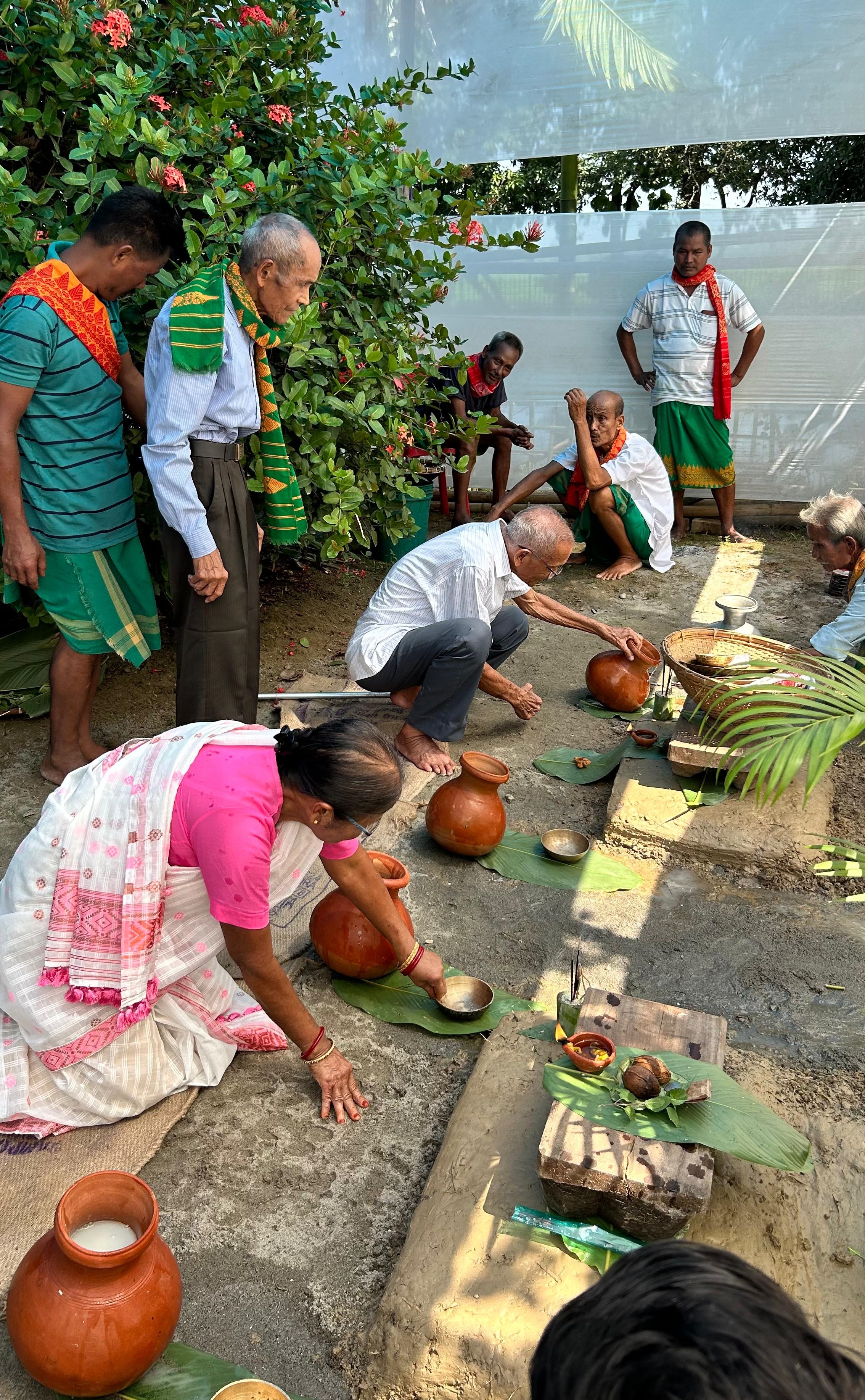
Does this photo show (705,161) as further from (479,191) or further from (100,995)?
(100,995)

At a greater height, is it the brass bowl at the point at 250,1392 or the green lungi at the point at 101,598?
the green lungi at the point at 101,598

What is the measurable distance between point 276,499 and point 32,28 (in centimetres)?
199

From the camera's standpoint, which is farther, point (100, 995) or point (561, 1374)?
point (100, 995)

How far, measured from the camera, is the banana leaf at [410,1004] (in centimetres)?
279

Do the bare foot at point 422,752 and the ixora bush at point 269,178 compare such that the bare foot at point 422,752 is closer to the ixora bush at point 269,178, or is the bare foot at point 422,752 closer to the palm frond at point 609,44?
the ixora bush at point 269,178

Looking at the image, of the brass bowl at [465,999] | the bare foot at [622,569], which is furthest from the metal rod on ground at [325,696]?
the bare foot at [622,569]

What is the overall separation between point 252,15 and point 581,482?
346 cm

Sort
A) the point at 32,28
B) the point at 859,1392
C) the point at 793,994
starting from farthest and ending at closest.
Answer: the point at 32,28 → the point at 793,994 → the point at 859,1392

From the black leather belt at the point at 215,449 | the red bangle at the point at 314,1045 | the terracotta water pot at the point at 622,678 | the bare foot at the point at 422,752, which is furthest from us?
the terracotta water pot at the point at 622,678

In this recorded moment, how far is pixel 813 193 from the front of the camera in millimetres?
7465

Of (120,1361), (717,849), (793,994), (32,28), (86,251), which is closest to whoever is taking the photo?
(120,1361)

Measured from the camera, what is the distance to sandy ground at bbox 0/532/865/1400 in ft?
6.78

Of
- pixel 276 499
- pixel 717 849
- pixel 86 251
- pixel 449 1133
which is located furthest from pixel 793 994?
pixel 86 251

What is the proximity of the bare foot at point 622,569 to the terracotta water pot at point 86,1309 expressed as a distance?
557cm
